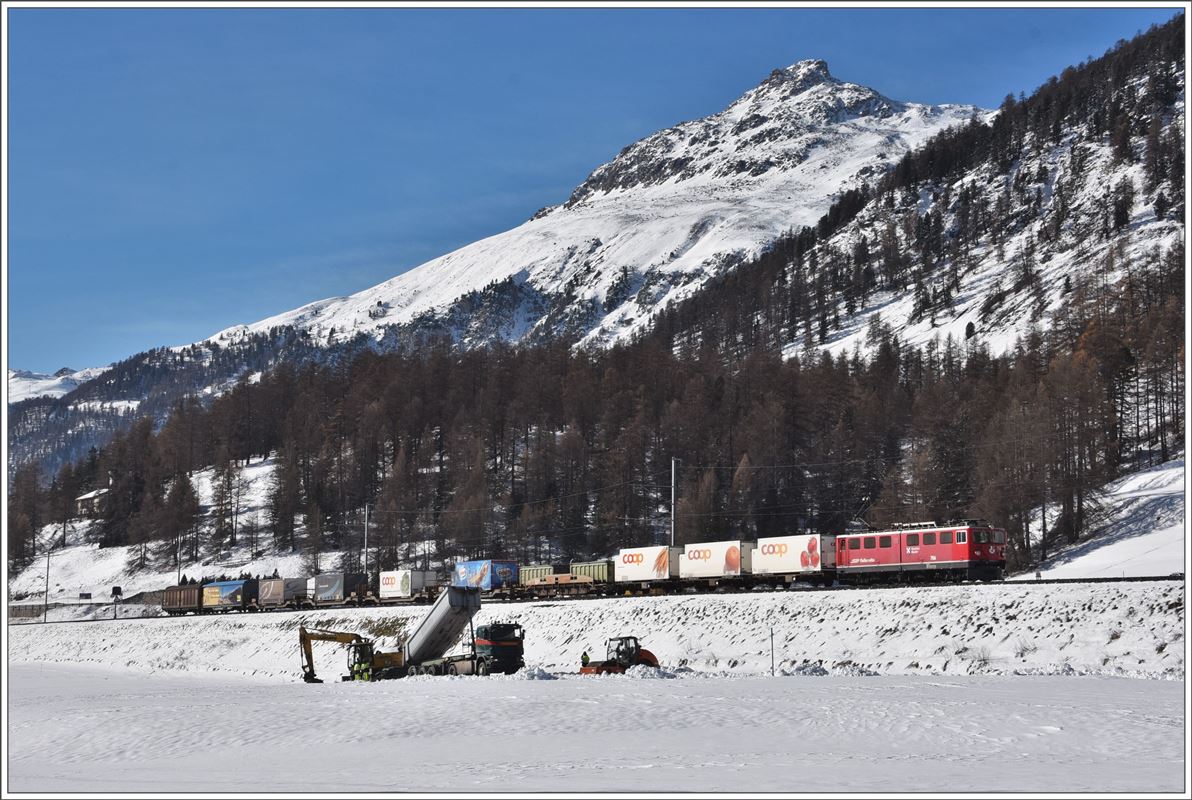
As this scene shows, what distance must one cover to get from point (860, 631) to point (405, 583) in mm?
47966

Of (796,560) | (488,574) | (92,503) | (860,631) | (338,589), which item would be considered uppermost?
(92,503)

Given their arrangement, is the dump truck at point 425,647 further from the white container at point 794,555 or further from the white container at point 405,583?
the white container at point 405,583

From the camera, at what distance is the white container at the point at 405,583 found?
81312 millimetres

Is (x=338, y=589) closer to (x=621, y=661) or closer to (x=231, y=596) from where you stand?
(x=231, y=596)

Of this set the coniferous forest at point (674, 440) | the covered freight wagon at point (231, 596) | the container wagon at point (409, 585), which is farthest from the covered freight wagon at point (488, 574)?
the coniferous forest at point (674, 440)

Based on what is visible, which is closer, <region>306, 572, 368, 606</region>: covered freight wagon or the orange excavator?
the orange excavator

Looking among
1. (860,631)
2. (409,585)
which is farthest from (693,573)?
(860,631)

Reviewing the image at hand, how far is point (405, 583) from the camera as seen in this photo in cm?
8244

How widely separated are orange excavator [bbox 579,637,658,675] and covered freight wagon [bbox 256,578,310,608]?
55.8m

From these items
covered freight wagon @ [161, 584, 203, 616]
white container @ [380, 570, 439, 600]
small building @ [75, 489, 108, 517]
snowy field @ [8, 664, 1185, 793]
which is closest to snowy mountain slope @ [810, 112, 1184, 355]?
white container @ [380, 570, 439, 600]

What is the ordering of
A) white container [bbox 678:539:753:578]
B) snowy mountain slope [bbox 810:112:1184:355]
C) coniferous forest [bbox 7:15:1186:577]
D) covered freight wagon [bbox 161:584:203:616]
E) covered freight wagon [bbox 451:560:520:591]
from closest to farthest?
white container [bbox 678:539:753:578], covered freight wagon [bbox 451:560:520:591], coniferous forest [bbox 7:15:1186:577], covered freight wagon [bbox 161:584:203:616], snowy mountain slope [bbox 810:112:1184:355]

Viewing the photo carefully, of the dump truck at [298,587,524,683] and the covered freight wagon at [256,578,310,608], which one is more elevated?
the dump truck at [298,587,524,683]

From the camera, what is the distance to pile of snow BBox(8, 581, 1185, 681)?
1387 inches

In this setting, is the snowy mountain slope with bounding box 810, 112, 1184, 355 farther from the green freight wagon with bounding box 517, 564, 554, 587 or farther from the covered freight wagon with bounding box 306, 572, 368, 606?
the covered freight wagon with bounding box 306, 572, 368, 606
